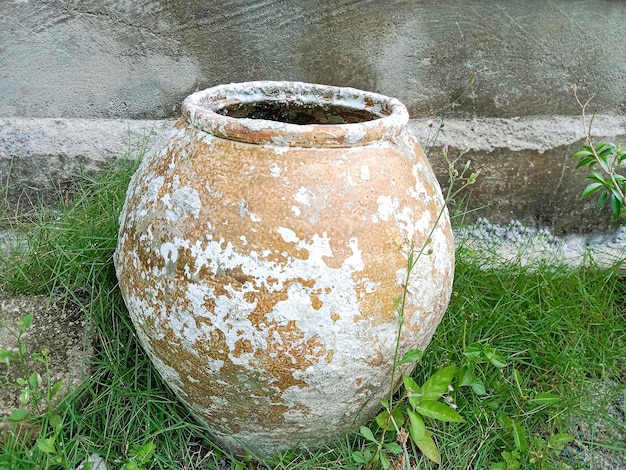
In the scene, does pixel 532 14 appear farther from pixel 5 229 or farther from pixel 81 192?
pixel 5 229

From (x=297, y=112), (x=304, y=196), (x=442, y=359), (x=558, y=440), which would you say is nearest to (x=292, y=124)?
(x=304, y=196)

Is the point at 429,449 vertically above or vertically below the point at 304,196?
below

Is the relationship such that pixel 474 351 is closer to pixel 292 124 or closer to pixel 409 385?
pixel 409 385

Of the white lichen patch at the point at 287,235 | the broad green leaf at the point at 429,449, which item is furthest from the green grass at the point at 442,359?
the white lichen patch at the point at 287,235

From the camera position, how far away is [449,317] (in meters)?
1.94

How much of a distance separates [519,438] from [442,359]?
34cm

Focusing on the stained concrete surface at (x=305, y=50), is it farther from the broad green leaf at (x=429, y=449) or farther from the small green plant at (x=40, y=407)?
the broad green leaf at (x=429, y=449)

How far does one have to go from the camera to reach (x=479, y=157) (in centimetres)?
251

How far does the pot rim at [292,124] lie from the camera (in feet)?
4.13

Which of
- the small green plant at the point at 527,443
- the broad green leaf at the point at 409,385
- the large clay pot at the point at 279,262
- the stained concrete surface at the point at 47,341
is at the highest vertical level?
the large clay pot at the point at 279,262

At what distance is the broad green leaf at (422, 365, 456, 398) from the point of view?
4.64 feet

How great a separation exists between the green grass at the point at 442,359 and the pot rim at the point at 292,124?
65 cm

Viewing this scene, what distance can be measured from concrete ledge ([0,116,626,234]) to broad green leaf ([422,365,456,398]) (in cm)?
102

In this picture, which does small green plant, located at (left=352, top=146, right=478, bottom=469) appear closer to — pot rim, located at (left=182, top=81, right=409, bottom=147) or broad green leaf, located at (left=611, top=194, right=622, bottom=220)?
pot rim, located at (left=182, top=81, right=409, bottom=147)
